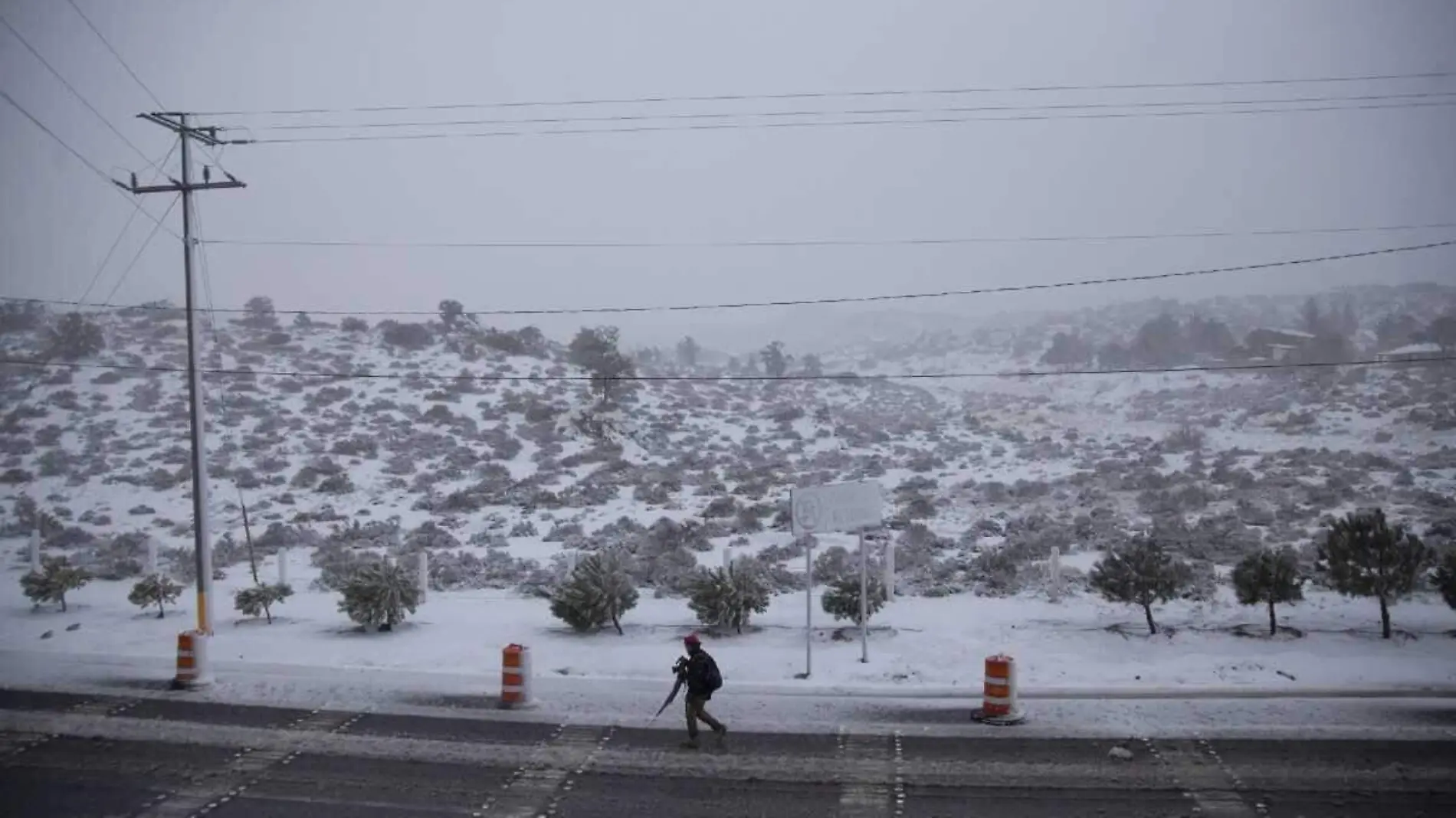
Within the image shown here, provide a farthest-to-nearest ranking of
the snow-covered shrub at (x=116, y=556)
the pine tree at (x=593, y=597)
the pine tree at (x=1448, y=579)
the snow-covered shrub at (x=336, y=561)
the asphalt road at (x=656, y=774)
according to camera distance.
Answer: the snow-covered shrub at (x=116, y=556), the snow-covered shrub at (x=336, y=561), the pine tree at (x=593, y=597), the pine tree at (x=1448, y=579), the asphalt road at (x=656, y=774)

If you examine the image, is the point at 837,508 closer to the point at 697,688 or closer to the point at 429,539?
the point at 697,688

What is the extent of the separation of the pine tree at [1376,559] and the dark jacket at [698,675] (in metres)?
11.6

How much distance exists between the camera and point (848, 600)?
17.5 metres

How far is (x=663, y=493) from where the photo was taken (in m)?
34.4

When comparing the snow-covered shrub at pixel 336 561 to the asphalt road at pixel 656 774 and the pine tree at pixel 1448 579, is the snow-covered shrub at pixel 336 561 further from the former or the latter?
the pine tree at pixel 1448 579

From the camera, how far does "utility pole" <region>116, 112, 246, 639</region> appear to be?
17391 millimetres

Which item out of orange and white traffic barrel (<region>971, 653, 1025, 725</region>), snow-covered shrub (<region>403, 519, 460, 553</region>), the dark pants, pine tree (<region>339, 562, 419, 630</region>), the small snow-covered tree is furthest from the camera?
the small snow-covered tree

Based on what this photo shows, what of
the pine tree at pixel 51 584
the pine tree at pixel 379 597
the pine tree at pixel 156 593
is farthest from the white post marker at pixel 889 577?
the pine tree at pixel 51 584

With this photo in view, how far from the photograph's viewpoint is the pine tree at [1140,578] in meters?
16.6

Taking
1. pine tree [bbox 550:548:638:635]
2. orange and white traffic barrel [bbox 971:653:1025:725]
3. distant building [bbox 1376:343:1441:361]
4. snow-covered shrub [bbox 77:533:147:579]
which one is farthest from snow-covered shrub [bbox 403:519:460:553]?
distant building [bbox 1376:343:1441:361]

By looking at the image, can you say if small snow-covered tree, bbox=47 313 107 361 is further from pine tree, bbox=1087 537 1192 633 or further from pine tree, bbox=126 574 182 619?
pine tree, bbox=1087 537 1192 633

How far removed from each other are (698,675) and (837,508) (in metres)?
4.71

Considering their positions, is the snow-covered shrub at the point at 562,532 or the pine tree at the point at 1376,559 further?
the snow-covered shrub at the point at 562,532

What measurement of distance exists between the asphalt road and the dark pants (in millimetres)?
308
